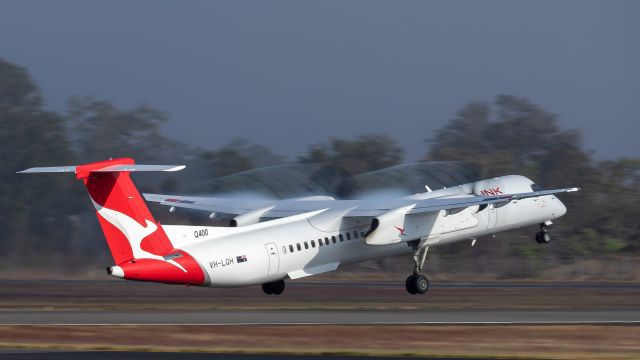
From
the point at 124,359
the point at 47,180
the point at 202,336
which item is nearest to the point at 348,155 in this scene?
the point at 47,180

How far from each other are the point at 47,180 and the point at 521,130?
5084cm

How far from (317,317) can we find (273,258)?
3.30 metres

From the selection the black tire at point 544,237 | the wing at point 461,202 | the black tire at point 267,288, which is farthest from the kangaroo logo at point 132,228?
the black tire at point 544,237

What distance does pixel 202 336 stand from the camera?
2466 centimetres

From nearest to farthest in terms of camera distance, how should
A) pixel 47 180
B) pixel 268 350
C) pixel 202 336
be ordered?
pixel 268 350, pixel 202 336, pixel 47 180

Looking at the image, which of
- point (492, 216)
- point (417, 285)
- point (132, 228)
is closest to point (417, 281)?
point (417, 285)

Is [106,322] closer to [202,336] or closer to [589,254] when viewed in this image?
[202,336]

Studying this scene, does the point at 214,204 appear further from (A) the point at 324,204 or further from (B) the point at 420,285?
(B) the point at 420,285

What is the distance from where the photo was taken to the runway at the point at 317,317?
89.4 feet

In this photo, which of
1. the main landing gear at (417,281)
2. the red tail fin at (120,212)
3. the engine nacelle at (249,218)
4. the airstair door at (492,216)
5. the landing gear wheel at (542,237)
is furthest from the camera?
the landing gear wheel at (542,237)

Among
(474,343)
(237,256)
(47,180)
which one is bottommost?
(474,343)

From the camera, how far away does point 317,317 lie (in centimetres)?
2877

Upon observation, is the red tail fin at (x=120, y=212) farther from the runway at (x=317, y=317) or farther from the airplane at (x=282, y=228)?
the runway at (x=317, y=317)

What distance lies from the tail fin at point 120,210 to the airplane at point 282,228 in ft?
0.09
